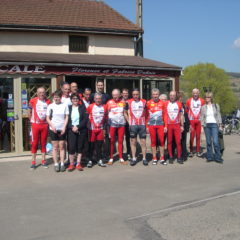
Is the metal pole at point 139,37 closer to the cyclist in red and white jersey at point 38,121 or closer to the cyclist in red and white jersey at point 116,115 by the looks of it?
the cyclist in red and white jersey at point 116,115

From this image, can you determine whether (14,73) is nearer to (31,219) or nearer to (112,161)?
(112,161)

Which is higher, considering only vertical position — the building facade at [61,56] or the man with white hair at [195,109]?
the building facade at [61,56]

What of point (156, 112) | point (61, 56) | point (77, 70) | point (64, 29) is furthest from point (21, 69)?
point (64, 29)

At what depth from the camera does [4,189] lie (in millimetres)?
6602

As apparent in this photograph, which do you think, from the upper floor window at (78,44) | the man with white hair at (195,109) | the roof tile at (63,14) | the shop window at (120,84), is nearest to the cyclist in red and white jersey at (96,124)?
the man with white hair at (195,109)

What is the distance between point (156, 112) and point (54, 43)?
8.04m

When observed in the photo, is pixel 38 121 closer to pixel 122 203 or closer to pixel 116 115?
pixel 116 115

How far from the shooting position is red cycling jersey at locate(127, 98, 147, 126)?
28.9 ft

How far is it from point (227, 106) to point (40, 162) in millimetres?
60978

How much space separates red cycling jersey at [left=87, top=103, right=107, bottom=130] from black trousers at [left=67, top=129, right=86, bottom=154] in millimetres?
427

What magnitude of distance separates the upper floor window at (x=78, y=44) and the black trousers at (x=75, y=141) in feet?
26.8

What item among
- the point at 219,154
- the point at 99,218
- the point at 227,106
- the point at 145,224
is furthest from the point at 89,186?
the point at 227,106

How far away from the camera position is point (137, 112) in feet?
28.9

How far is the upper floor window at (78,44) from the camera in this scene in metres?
15.6
